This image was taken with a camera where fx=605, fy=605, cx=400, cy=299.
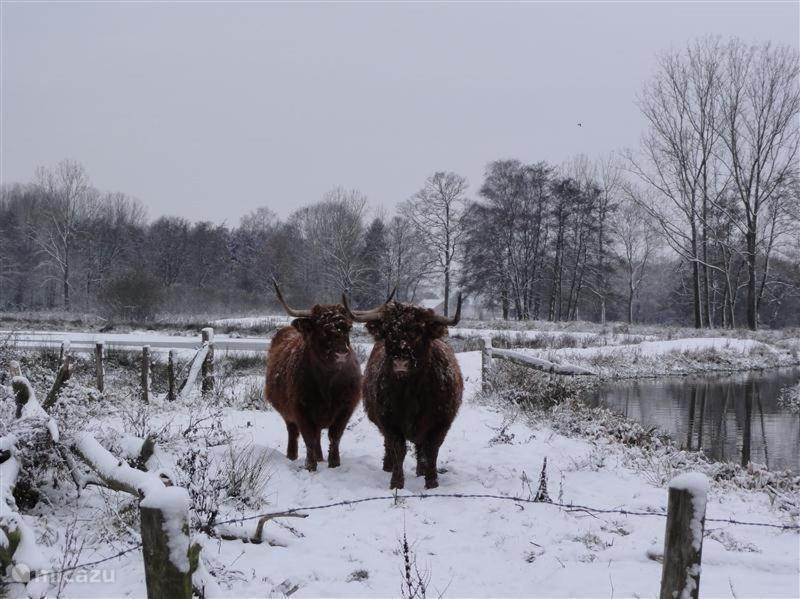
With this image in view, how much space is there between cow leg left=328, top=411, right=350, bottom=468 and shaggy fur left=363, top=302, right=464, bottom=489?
0.56 meters

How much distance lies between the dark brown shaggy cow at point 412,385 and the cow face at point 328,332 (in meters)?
0.22

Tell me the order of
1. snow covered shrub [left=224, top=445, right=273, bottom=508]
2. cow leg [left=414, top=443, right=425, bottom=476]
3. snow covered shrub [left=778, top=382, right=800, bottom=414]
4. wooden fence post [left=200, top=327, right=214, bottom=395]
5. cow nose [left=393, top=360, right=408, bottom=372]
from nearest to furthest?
snow covered shrub [left=224, top=445, right=273, bottom=508], cow nose [left=393, top=360, right=408, bottom=372], cow leg [left=414, top=443, right=425, bottom=476], wooden fence post [left=200, top=327, right=214, bottom=395], snow covered shrub [left=778, top=382, right=800, bottom=414]

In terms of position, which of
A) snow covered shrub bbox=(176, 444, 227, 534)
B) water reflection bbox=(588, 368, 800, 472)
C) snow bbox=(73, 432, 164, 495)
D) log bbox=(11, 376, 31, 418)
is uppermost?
log bbox=(11, 376, 31, 418)

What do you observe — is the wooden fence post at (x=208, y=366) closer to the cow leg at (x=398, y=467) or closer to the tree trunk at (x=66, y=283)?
the cow leg at (x=398, y=467)

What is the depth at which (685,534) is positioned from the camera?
258cm

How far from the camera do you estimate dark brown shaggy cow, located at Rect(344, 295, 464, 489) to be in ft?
19.4

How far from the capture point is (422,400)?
6.07m

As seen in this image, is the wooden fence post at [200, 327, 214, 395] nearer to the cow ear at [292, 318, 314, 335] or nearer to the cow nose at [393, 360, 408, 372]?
the cow ear at [292, 318, 314, 335]

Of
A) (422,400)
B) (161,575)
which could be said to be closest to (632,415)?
(422,400)

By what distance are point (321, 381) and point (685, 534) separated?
174 inches

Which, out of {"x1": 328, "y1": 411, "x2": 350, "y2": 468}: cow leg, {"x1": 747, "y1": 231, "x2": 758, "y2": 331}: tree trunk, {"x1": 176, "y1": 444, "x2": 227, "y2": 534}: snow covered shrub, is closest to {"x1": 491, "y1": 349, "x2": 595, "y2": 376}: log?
{"x1": 328, "y1": 411, "x2": 350, "y2": 468}: cow leg

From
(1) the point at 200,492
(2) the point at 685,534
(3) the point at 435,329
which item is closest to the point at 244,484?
(1) the point at 200,492

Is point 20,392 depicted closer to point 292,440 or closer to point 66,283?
point 292,440

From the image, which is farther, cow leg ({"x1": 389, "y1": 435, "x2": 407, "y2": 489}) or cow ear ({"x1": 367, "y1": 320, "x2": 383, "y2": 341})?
cow ear ({"x1": 367, "y1": 320, "x2": 383, "y2": 341})
